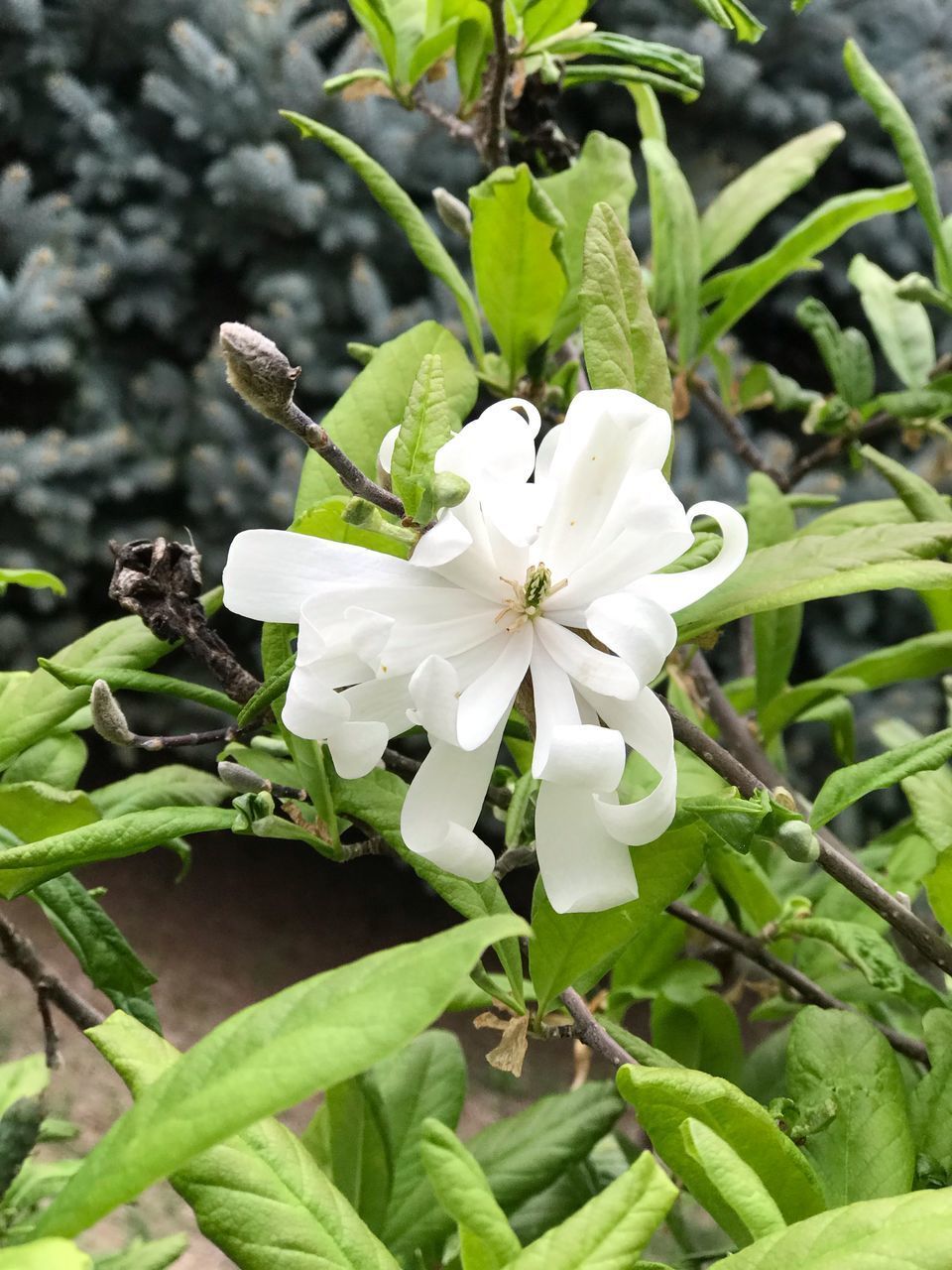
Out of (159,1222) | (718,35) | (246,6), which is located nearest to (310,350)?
(246,6)

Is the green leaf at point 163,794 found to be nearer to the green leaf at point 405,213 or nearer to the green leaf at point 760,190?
the green leaf at point 405,213

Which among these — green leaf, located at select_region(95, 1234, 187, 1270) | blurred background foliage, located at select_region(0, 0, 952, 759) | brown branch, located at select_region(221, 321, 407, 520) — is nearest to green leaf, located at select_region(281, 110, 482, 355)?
brown branch, located at select_region(221, 321, 407, 520)

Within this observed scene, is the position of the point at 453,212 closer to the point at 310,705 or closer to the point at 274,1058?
the point at 310,705

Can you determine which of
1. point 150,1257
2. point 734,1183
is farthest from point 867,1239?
point 150,1257

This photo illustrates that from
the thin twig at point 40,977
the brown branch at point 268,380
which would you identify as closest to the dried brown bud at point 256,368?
the brown branch at point 268,380

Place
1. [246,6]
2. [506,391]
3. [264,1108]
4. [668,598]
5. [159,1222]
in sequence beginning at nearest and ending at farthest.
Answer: [264,1108], [668,598], [506,391], [159,1222], [246,6]

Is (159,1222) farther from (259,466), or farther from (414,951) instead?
(414,951)
